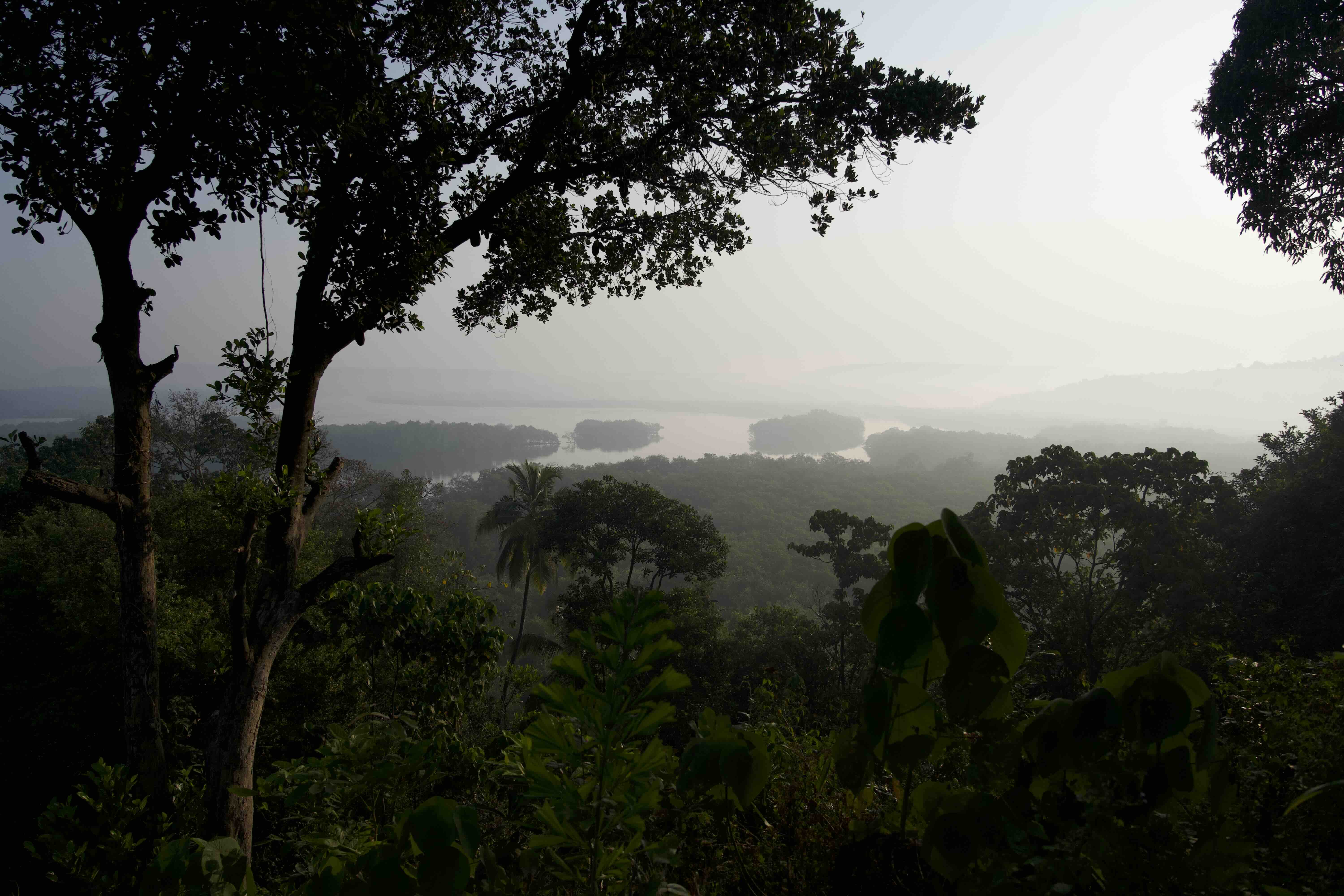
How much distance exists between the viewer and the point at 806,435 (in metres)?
102

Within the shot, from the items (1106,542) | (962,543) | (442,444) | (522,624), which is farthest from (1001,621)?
(442,444)

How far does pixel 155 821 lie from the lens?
11.1 feet

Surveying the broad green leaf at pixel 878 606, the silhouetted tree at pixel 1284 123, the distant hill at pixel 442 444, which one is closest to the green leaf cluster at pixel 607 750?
the broad green leaf at pixel 878 606

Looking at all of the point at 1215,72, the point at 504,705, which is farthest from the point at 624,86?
the point at 1215,72

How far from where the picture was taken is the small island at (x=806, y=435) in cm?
10138

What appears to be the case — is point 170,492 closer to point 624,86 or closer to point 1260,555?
point 624,86

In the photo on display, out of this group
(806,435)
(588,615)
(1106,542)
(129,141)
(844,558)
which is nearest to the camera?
(129,141)

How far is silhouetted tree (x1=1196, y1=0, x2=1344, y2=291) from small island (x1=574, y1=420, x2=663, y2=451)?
263 ft

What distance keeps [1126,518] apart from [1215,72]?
8.11 meters

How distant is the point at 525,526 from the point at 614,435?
6964 centimetres

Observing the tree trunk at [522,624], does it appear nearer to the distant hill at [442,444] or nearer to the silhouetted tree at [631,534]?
the silhouetted tree at [631,534]

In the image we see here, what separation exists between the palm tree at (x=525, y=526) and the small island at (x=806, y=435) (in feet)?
264

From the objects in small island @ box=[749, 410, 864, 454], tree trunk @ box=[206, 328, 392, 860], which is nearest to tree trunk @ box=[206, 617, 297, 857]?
tree trunk @ box=[206, 328, 392, 860]

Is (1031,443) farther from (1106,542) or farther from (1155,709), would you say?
(1155,709)
